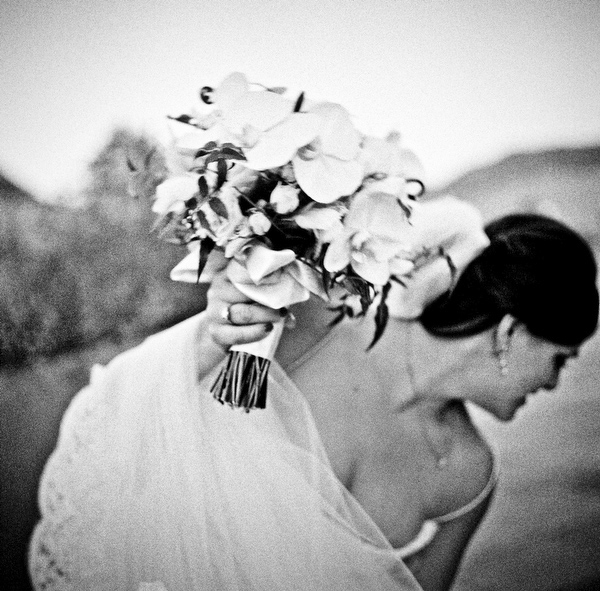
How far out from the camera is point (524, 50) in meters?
1.15

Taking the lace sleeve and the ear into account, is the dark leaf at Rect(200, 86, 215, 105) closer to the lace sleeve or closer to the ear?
the lace sleeve

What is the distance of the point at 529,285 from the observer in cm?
110

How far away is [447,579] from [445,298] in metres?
0.61

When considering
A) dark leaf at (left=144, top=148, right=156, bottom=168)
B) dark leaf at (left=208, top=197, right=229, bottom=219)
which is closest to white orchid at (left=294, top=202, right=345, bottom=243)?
dark leaf at (left=208, top=197, right=229, bottom=219)

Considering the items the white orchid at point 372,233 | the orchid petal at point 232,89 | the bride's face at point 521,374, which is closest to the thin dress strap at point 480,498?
the bride's face at point 521,374

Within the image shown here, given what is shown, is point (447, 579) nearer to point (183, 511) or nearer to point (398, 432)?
point (398, 432)

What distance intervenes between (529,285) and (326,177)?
1.84ft

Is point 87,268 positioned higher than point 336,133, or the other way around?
point 336,133

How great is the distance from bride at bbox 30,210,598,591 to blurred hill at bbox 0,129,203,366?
0.08m

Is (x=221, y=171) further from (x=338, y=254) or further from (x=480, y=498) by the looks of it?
(x=480, y=498)

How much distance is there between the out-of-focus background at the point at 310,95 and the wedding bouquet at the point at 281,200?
0.78 feet

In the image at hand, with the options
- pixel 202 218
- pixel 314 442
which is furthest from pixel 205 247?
pixel 314 442

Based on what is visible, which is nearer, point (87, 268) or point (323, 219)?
point (323, 219)

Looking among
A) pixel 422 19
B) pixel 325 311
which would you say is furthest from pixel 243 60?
pixel 325 311
